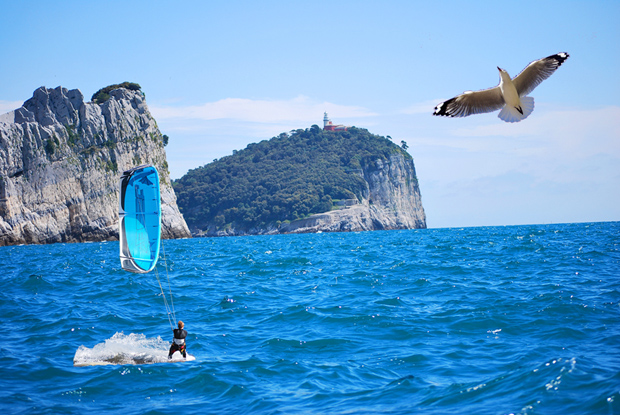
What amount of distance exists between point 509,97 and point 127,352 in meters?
10.3

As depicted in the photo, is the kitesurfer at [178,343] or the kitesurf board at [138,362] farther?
the kitesurfer at [178,343]

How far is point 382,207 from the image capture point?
486 ft

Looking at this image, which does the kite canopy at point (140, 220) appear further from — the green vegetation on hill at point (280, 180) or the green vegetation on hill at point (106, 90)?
the green vegetation on hill at point (280, 180)

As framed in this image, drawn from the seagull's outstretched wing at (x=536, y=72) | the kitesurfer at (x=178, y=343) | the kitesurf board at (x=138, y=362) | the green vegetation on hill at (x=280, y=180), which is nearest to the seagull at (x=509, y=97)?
the seagull's outstretched wing at (x=536, y=72)

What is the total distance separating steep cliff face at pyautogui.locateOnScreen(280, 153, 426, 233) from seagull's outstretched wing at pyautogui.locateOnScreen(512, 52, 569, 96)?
122014mm

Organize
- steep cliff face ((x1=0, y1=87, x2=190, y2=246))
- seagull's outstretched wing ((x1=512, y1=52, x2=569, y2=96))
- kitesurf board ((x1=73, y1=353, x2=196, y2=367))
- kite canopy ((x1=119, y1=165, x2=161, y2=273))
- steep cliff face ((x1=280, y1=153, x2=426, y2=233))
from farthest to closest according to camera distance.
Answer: steep cliff face ((x1=280, y1=153, x2=426, y2=233)) → steep cliff face ((x1=0, y1=87, x2=190, y2=246)) → kite canopy ((x1=119, y1=165, x2=161, y2=273)) → kitesurf board ((x1=73, y1=353, x2=196, y2=367)) → seagull's outstretched wing ((x1=512, y1=52, x2=569, y2=96))

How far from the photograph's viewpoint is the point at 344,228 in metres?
131

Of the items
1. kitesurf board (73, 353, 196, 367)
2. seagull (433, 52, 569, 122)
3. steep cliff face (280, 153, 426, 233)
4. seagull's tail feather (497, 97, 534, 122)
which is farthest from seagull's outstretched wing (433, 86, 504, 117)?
steep cliff face (280, 153, 426, 233)

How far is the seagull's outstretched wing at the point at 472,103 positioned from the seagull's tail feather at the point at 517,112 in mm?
270

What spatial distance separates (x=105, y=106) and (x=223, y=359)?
83.9 metres

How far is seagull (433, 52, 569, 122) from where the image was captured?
8500 mm

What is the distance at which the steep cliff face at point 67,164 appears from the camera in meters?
72.7

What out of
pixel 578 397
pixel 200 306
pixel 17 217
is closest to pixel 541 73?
pixel 578 397

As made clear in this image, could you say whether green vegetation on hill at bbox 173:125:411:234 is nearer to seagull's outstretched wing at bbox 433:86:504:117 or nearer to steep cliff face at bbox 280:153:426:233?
steep cliff face at bbox 280:153:426:233
